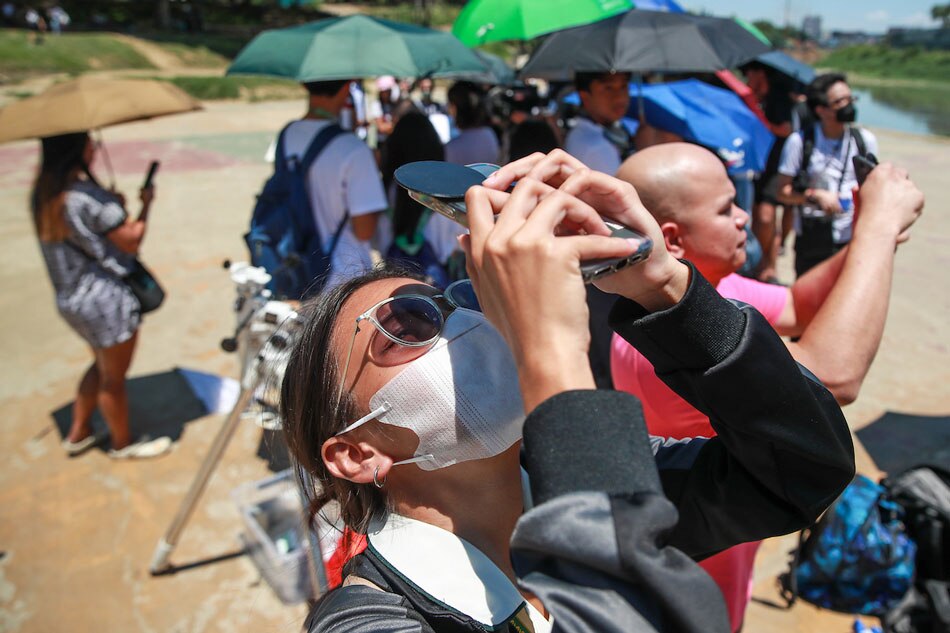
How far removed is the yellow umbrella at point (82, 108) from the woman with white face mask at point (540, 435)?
277 centimetres

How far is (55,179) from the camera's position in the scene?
355 cm

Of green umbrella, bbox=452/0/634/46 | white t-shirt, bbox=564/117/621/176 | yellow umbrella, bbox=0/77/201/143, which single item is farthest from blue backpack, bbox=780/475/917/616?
yellow umbrella, bbox=0/77/201/143

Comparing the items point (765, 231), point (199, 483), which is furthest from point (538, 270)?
point (765, 231)

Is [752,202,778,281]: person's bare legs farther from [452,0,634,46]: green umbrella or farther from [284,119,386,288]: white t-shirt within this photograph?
[284,119,386,288]: white t-shirt

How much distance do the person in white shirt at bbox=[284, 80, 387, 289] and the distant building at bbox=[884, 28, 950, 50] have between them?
74.5 meters

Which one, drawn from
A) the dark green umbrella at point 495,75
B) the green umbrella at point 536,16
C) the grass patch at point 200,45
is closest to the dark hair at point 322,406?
the green umbrella at point 536,16

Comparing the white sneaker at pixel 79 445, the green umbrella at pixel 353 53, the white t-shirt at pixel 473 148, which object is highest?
the green umbrella at pixel 353 53

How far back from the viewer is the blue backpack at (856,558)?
107 inches

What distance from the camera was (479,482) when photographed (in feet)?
4.08

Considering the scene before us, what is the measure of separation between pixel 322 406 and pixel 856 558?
261 cm

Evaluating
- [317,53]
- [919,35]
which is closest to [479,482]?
[317,53]

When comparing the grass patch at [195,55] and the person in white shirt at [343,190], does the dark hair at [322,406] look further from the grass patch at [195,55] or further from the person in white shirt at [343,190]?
the grass patch at [195,55]

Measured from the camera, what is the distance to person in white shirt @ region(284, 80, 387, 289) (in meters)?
3.33

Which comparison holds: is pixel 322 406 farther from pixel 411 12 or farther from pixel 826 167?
pixel 411 12
